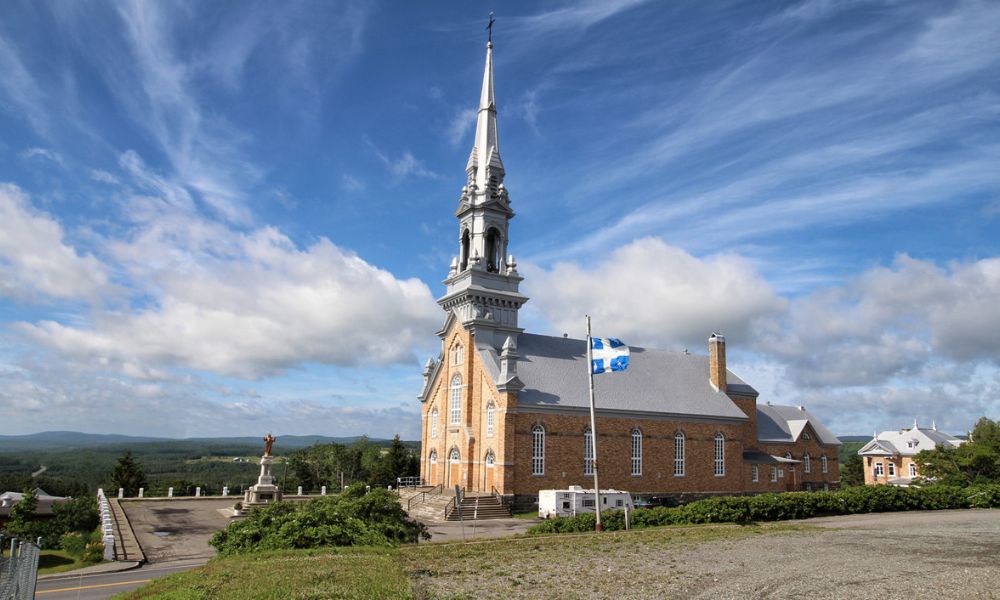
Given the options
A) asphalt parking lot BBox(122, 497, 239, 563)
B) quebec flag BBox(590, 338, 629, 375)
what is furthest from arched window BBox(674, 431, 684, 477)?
asphalt parking lot BBox(122, 497, 239, 563)

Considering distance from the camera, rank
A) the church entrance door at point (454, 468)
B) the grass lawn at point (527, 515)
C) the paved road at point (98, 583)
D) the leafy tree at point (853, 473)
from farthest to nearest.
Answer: the leafy tree at point (853, 473)
the church entrance door at point (454, 468)
the grass lawn at point (527, 515)
the paved road at point (98, 583)

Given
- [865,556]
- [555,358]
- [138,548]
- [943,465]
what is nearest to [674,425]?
[555,358]

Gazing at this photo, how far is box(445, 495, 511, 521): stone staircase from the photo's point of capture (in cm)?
3775

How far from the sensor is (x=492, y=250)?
48312mm

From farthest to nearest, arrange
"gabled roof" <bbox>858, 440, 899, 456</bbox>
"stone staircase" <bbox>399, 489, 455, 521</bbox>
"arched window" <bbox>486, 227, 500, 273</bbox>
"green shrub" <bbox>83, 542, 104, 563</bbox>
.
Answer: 1. "gabled roof" <bbox>858, 440, 899, 456</bbox>
2. "arched window" <bbox>486, 227, 500, 273</bbox>
3. "stone staircase" <bbox>399, 489, 455, 521</bbox>
4. "green shrub" <bbox>83, 542, 104, 563</bbox>

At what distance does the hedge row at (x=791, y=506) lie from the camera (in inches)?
1057

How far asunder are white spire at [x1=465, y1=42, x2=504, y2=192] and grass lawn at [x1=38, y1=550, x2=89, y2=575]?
102ft

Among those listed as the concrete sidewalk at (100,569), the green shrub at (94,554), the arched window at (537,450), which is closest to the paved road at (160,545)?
the concrete sidewalk at (100,569)

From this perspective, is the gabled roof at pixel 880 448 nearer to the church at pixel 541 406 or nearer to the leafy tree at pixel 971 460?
the leafy tree at pixel 971 460

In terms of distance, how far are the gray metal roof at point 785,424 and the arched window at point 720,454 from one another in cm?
662

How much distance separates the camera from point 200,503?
1768 inches

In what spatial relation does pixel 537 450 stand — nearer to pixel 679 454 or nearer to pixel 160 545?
pixel 679 454

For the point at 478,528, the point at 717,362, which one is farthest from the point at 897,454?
Answer: the point at 478,528

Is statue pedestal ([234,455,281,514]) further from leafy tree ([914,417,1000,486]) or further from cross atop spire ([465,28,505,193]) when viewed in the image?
leafy tree ([914,417,1000,486])
